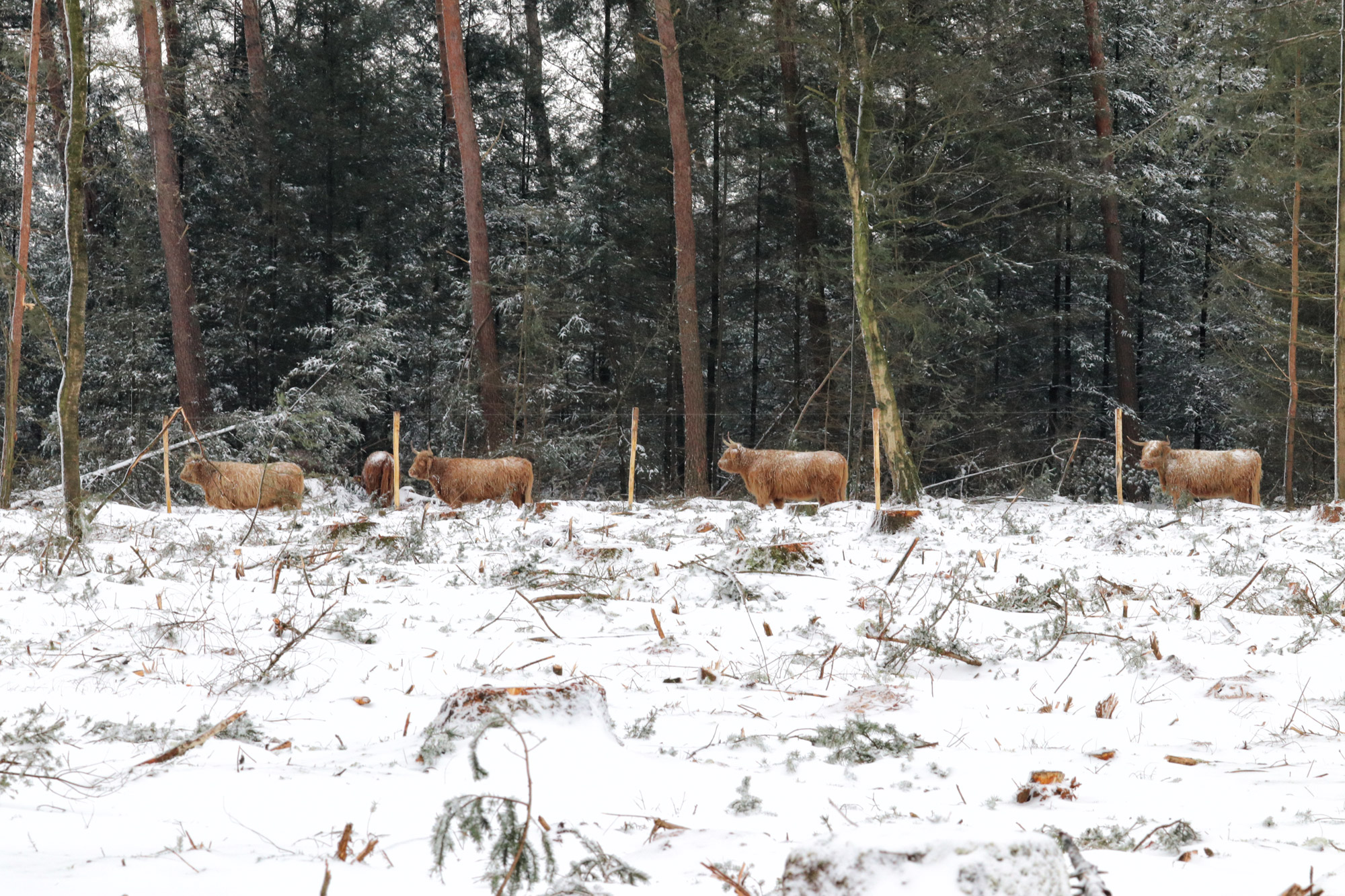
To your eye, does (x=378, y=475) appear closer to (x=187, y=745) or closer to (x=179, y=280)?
(x=179, y=280)

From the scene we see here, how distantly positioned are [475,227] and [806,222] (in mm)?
7161

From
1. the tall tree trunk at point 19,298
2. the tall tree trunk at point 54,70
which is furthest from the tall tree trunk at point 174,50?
the tall tree trunk at point 19,298

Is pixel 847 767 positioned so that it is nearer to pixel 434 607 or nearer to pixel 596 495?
pixel 434 607

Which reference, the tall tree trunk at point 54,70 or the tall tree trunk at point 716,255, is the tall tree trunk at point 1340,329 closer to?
the tall tree trunk at point 716,255

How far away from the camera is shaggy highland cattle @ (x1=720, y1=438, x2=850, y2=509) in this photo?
12414 mm

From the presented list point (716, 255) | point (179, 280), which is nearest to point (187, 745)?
point (179, 280)

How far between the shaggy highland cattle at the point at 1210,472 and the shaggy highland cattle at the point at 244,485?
11268 millimetres

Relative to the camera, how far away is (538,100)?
23.6 meters

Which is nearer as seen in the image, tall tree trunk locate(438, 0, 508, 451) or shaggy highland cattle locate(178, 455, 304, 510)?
shaggy highland cattle locate(178, 455, 304, 510)

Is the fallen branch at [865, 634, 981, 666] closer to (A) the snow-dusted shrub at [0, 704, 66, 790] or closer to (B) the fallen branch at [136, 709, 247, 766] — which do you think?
(B) the fallen branch at [136, 709, 247, 766]

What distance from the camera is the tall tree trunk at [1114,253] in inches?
820

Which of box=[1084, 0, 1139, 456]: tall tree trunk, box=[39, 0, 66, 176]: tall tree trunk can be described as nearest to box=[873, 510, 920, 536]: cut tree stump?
box=[39, 0, 66, 176]: tall tree trunk

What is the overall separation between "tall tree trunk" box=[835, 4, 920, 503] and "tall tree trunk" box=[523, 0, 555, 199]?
12787 mm

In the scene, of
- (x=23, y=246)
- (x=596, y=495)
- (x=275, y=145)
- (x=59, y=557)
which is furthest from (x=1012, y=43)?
(x=59, y=557)
